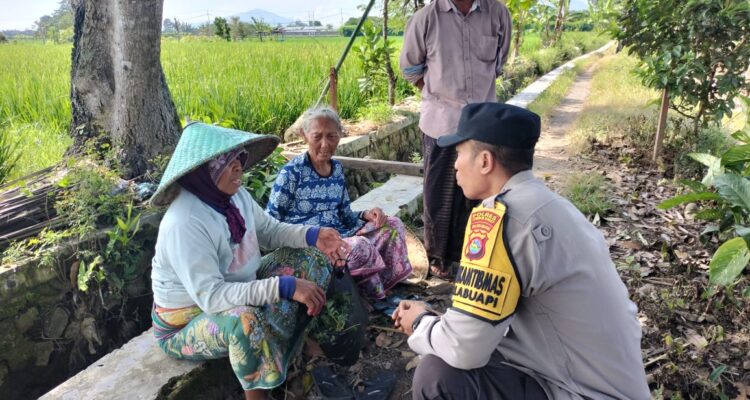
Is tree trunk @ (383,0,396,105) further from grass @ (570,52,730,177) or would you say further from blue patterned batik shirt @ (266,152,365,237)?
blue patterned batik shirt @ (266,152,365,237)

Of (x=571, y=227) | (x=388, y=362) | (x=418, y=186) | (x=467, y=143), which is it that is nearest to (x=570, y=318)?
(x=571, y=227)

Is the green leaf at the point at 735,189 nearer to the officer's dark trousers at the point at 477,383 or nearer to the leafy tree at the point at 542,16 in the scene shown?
the officer's dark trousers at the point at 477,383

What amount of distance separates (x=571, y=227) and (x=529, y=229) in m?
0.12

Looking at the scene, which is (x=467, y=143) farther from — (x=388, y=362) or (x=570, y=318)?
(x=388, y=362)

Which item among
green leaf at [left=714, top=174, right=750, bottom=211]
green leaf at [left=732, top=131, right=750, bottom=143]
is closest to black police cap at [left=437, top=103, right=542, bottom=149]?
green leaf at [left=714, top=174, right=750, bottom=211]

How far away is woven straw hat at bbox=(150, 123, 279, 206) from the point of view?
1.82m

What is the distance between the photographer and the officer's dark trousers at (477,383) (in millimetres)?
1491

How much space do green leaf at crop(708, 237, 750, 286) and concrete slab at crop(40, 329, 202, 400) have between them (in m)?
2.26

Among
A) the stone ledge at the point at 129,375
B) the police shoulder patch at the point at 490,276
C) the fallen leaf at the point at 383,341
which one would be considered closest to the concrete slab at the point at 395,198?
the fallen leaf at the point at 383,341

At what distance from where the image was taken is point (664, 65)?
193 inches

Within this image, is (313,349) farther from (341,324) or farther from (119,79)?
(119,79)

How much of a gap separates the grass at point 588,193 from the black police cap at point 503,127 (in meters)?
2.94

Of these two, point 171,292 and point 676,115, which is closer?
point 171,292

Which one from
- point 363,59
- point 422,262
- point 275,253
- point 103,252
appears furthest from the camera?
point 363,59
